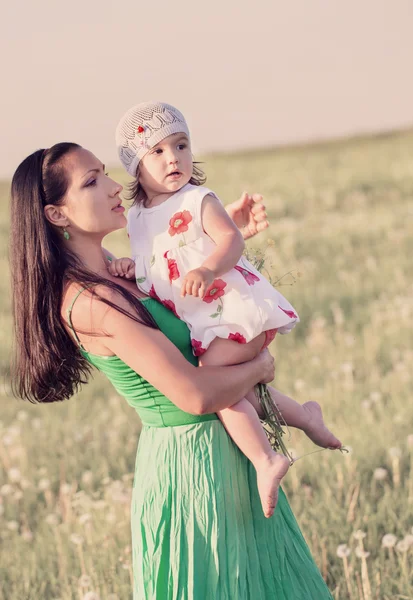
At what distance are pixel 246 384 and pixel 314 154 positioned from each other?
67.9 feet

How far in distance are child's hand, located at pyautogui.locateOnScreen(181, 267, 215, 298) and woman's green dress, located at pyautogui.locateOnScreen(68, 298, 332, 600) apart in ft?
0.89

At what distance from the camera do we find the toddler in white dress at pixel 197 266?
10.4 ft

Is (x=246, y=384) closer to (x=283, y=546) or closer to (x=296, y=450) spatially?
(x=283, y=546)

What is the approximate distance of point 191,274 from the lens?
2990 millimetres

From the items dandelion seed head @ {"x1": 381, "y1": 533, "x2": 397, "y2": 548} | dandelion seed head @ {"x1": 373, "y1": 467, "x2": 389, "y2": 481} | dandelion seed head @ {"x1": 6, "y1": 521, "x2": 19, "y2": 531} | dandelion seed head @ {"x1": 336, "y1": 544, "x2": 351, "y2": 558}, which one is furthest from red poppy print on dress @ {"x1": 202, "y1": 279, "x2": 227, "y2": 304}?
dandelion seed head @ {"x1": 6, "y1": 521, "x2": 19, "y2": 531}

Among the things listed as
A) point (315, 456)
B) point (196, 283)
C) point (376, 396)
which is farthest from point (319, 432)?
point (376, 396)

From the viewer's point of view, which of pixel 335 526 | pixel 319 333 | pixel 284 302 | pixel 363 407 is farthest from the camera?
pixel 319 333

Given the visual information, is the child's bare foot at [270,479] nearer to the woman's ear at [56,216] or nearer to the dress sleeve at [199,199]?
the dress sleeve at [199,199]

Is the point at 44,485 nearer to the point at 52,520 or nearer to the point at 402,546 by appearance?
the point at 52,520

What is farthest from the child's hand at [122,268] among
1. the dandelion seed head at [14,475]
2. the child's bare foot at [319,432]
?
the dandelion seed head at [14,475]

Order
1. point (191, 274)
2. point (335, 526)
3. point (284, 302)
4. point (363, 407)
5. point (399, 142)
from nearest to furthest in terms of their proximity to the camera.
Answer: point (191, 274) → point (284, 302) → point (335, 526) → point (363, 407) → point (399, 142)

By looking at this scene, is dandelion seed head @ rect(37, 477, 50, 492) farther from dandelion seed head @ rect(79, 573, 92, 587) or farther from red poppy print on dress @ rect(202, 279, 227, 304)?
red poppy print on dress @ rect(202, 279, 227, 304)

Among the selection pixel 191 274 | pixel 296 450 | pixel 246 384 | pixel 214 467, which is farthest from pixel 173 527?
pixel 296 450

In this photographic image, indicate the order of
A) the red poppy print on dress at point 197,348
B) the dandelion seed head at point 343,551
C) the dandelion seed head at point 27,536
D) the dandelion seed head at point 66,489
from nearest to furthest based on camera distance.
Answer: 1. the red poppy print on dress at point 197,348
2. the dandelion seed head at point 343,551
3. the dandelion seed head at point 27,536
4. the dandelion seed head at point 66,489
